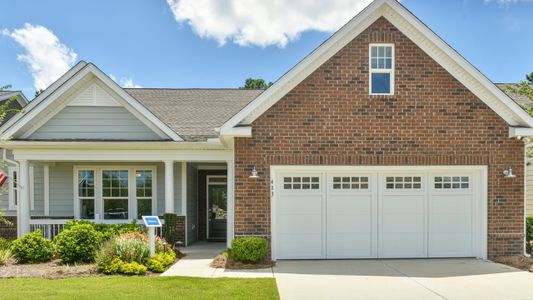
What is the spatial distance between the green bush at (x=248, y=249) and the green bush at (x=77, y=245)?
11.4 ft

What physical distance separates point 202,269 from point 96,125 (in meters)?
6.15

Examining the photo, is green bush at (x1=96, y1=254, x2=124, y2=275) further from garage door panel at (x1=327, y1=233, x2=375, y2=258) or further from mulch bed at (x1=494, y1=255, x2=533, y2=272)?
mulch bed at (x1=494, y1=255, x2=533, y2=272)

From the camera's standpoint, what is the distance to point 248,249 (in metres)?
10.0

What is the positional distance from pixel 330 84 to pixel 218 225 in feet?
25.3

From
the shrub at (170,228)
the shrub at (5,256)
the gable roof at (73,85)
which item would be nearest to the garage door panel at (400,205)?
the shrub at (170,228)

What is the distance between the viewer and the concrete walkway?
30.4 ft

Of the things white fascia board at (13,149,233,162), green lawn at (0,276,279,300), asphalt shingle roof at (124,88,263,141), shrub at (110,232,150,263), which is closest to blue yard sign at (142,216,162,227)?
shrub at (110,232,150,263)

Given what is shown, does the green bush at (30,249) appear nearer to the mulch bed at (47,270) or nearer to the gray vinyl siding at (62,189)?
the mulch bed at (47,270)

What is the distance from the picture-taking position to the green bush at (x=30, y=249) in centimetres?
1061

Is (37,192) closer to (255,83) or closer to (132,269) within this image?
(132,269)

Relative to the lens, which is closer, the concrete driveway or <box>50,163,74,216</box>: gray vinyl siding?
the concrete driveway

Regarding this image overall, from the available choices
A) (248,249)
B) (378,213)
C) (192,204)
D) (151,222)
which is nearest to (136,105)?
(192,204)

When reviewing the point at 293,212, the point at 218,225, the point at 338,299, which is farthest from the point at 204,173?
the point at 338,299

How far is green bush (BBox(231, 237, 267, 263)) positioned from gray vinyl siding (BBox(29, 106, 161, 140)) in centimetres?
471
